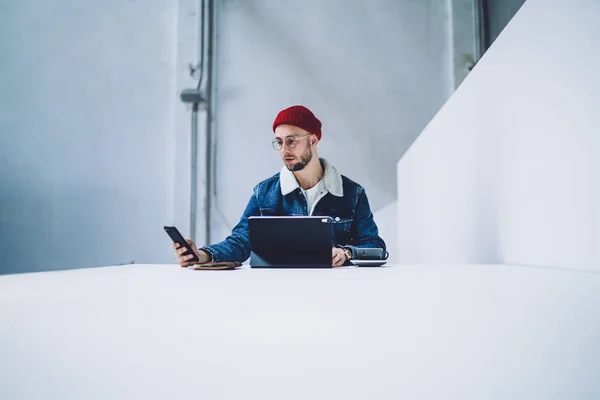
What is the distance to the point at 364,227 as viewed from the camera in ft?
6.35

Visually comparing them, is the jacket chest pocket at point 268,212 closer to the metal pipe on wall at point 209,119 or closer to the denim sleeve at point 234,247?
the denim sleeve at point 234,247


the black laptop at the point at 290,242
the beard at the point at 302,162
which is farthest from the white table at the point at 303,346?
the beard at the point at 302,162

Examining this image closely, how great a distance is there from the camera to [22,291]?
0.81 meters

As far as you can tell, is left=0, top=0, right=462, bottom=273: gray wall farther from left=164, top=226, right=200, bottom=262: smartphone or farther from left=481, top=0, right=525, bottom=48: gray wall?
left=164, top=226, right=200, bottom=262: smartphone

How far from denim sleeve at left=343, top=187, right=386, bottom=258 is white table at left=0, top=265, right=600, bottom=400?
1.17 meters

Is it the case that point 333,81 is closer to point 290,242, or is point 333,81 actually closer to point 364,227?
point 364,227

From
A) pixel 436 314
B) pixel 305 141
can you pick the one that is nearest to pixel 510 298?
pixel 436 314

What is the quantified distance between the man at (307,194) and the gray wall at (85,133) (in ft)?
→ 5.84

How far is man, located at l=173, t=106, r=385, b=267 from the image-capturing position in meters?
1.92

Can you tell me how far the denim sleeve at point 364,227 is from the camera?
6.15ft

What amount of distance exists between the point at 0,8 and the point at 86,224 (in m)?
2.03

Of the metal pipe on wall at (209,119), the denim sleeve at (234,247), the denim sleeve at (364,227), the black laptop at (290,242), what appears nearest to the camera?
the black laptop at (290,242)

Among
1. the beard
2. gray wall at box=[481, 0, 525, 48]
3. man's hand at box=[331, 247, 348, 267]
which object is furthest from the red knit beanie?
gray wall at box=[481, 0, 525, 48]

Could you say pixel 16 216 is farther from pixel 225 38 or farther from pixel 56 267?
pixel 225 38
